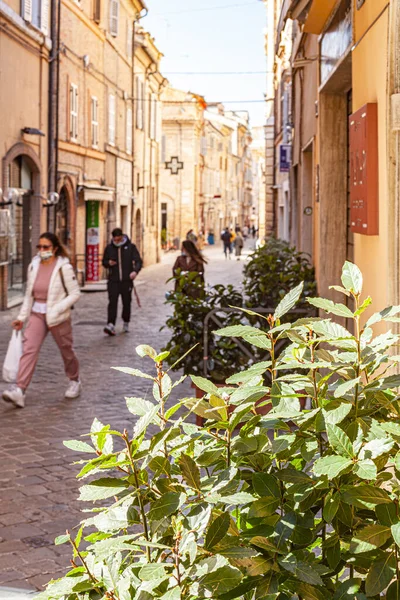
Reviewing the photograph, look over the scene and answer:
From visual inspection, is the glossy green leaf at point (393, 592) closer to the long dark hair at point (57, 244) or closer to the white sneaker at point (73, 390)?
the long dark hair at point (57, 244)

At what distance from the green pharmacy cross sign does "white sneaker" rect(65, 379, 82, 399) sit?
50006mm

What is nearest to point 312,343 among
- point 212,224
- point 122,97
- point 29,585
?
point 29,585

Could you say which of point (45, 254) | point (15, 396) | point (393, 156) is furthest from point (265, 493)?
point (45, 254)

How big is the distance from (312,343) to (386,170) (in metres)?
3.02

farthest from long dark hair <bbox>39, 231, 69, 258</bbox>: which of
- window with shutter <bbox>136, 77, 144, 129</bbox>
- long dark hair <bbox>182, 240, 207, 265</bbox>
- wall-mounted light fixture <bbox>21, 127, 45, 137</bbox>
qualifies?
window with shutter <bbox>136, 77, 144, 129</bbox>

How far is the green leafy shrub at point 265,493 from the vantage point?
6.38ft

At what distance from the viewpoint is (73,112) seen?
81.6 feet

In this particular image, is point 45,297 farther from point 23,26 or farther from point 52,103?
point 52,103

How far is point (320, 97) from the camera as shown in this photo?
9.51m

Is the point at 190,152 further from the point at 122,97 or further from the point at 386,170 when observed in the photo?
the point at 386,170

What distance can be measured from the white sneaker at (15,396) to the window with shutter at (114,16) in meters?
22.0

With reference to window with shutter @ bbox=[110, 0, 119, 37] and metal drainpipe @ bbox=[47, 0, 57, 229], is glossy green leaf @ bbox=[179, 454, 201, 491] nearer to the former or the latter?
metal drainpipe @ bbox=[47, 0, 57, 229]

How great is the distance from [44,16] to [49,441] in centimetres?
1550

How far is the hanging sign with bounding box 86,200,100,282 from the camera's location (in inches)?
1062
